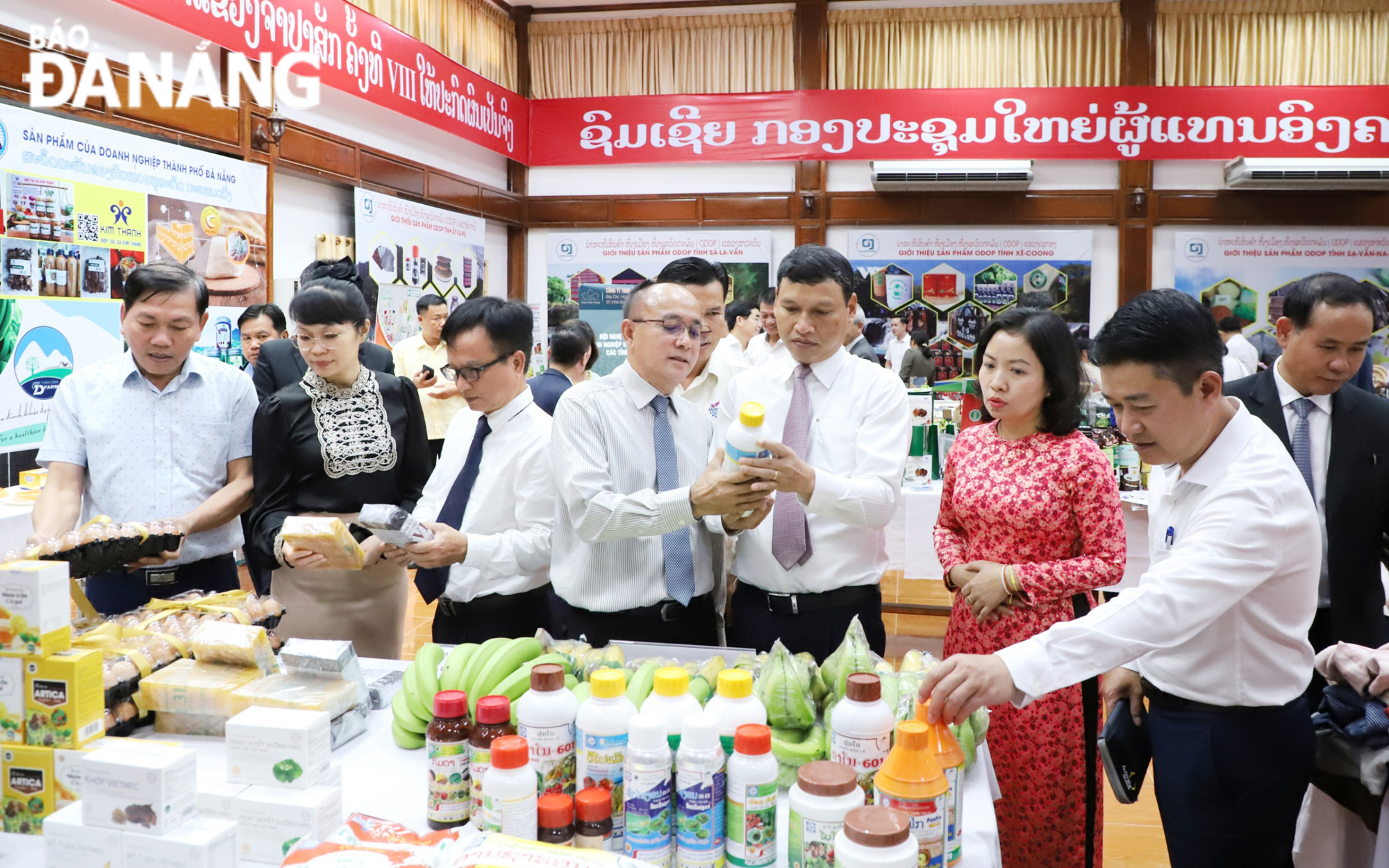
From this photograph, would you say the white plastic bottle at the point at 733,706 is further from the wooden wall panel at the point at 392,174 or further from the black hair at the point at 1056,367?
the wooden wall panel at the point at 392,174

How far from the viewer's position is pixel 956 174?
891cm

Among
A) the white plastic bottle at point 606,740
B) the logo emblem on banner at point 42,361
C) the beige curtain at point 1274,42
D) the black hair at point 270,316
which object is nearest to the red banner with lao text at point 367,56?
the black hair at point 270,316

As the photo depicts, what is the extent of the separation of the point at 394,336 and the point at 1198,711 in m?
6.96

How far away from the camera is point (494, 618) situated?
2.41m

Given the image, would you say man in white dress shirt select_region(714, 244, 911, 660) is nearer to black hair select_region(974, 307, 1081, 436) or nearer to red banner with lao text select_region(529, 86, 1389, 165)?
black hair select_region(974, 307, 1081, 436)

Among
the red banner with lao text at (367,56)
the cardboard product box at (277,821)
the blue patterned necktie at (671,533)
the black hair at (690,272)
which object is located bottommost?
the cardboard product box at (277,821)

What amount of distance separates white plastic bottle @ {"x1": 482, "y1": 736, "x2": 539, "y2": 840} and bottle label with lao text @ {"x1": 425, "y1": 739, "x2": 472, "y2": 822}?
5.6 inches

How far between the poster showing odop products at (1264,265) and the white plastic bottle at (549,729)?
9.44 meters

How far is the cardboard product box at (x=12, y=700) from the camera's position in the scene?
4.45 feet

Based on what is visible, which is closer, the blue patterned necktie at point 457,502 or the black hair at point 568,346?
the blue patterned necktie at point 457,502

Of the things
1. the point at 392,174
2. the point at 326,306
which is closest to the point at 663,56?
the point at 392,174

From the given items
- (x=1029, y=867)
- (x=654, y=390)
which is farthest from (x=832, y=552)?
(x=1029, y=867)

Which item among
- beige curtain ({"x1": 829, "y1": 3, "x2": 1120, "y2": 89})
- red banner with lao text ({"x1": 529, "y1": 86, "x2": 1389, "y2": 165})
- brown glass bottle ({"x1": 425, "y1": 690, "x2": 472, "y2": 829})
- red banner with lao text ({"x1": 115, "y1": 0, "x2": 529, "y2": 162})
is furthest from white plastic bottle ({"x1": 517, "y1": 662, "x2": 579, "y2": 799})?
beige curtain ({"x1": 829, "y1": 3, "x2": 1120, "y2": 89})

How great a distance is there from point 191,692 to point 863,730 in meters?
1.20
